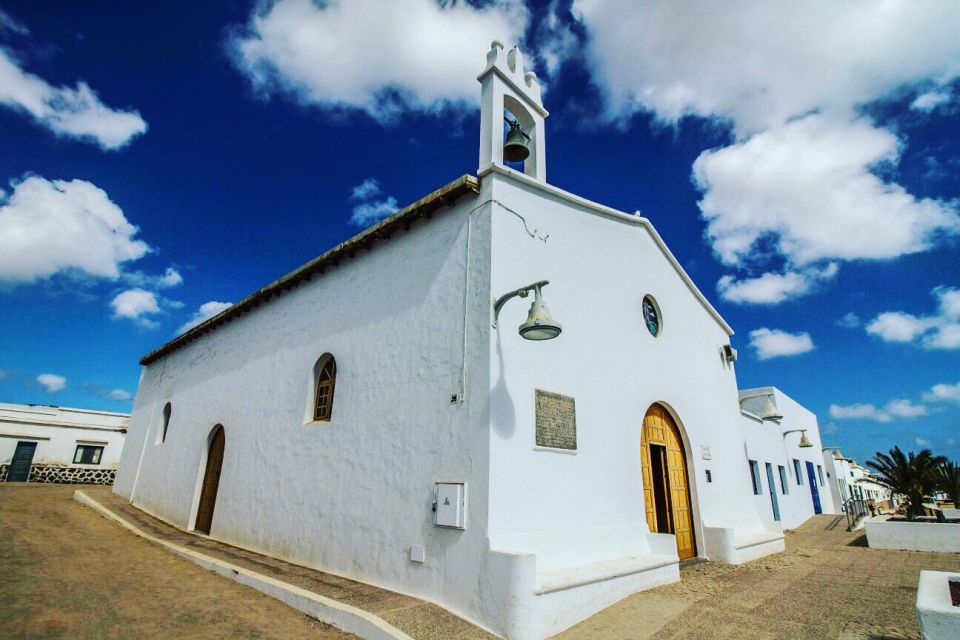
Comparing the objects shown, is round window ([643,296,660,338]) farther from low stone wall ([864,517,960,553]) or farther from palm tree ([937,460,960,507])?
palm tree ([937,460,960,507])

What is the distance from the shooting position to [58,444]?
20906mm

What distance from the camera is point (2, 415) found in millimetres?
20078

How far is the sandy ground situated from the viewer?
4.46m

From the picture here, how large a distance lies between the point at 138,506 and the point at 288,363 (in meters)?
8.45

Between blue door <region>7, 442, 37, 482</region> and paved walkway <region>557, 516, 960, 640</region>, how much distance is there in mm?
25273

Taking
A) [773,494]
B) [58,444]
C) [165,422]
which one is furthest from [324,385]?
[58,444]

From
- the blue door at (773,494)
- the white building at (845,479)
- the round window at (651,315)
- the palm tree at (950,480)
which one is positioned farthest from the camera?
the white building at (845,479)

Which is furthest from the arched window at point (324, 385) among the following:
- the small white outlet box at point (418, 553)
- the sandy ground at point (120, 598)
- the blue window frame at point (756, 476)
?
the blue window frame at point (756, 476)

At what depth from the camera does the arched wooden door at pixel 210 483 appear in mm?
10156

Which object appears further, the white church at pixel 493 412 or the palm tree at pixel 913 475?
the palm tree at pixel 913 475

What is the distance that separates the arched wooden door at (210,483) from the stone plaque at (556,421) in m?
7.80

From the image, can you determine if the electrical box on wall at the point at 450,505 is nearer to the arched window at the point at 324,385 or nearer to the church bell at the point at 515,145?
the arched window at the point at 324,385

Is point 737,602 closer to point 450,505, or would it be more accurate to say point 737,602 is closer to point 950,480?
point 450,505

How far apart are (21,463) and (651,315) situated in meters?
25.7
